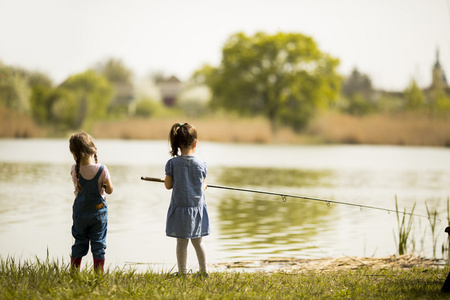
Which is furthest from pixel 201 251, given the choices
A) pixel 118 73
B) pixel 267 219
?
pixel 118 73

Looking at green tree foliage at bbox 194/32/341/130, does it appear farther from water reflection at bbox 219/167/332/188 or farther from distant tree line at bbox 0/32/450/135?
water reflection at bbox 219/167/332/188

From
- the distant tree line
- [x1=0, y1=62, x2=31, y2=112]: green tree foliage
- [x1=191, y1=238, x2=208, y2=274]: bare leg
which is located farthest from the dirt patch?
the distant tree line

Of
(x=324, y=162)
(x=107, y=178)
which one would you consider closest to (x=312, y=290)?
(x=107, y=178)

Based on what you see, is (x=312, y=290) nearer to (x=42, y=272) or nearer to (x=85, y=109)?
(x=42, y=272)

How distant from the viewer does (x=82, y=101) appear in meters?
51.2

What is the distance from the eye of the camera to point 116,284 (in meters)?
4.86

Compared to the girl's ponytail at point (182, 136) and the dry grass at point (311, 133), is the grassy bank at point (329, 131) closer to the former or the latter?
the dry grass at point (311, 133)

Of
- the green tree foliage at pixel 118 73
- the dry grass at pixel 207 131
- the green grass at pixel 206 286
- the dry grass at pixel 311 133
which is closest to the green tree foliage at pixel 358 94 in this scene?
the dry grass at pixel 311 133

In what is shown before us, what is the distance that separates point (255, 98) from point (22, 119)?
22033mm

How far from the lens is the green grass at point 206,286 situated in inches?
181

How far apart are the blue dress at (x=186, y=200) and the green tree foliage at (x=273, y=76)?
50571mm

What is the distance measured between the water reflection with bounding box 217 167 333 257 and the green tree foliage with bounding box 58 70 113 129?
104 ft

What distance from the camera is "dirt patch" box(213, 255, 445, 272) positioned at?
658 cm

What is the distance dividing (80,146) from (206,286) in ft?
4.46
